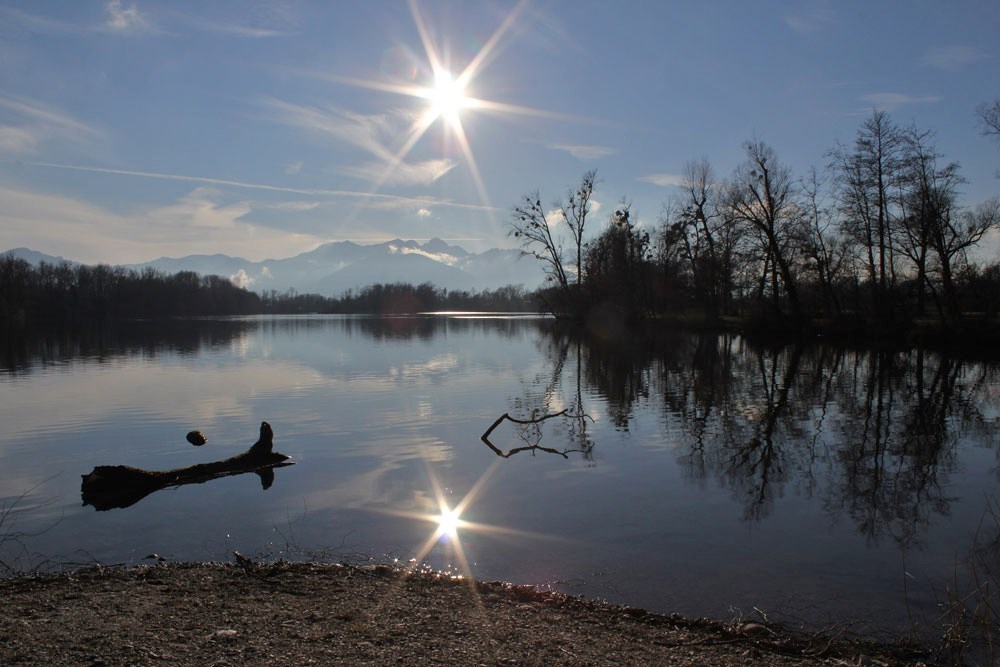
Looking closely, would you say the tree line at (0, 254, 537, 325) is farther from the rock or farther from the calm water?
the rock

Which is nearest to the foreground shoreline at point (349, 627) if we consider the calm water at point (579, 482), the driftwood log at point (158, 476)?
the calm water at point (579, 482)

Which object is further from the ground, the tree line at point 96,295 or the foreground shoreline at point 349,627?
the tree line at point 96,295

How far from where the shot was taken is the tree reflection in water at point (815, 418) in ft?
35.0

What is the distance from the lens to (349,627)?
5707mm

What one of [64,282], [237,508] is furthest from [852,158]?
[64,282]

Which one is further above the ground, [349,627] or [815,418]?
[349,627]

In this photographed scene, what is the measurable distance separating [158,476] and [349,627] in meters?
7.35

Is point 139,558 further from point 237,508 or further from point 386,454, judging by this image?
point 386,454

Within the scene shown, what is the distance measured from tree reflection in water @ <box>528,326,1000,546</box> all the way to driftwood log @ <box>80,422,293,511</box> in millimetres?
6732

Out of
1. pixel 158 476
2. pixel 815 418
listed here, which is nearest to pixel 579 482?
pixel 158 476

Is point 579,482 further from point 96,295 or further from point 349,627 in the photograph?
point 96,295

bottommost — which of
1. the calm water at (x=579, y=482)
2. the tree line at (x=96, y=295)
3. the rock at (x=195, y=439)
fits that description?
the calm water at (x=579, y=482)

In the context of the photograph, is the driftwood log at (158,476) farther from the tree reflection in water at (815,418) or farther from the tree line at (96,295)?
the tree line at (96,295)

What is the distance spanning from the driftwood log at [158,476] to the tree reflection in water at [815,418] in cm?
673
